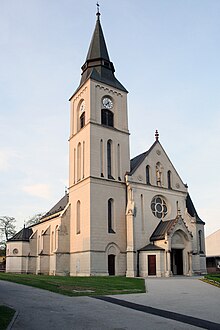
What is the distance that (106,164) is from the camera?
4525 cm

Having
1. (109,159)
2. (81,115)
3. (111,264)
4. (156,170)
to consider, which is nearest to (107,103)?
(81,115)

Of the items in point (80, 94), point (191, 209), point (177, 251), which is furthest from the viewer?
point (191, 209)

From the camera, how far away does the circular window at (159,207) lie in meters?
46.9

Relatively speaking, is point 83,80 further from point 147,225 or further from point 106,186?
point 147,225

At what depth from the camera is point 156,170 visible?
4894 cm

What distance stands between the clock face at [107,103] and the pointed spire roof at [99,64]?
205 centimetres

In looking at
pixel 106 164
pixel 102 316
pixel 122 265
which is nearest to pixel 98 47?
pixel 106 164

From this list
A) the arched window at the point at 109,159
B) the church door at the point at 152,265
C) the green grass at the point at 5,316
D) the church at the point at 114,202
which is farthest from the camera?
the arched window at the point at 109,159

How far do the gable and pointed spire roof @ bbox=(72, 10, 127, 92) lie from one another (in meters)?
9.77

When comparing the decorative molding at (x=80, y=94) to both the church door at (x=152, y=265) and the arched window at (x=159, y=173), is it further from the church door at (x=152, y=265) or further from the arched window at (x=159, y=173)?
the church door at (x=152, y=265)

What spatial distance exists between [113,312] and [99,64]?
1620 inches

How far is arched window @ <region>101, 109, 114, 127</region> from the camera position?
47.9m

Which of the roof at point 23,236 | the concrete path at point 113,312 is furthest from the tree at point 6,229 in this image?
the concrete path at point 113,312

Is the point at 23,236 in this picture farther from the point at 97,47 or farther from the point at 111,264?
the point at 97,47
